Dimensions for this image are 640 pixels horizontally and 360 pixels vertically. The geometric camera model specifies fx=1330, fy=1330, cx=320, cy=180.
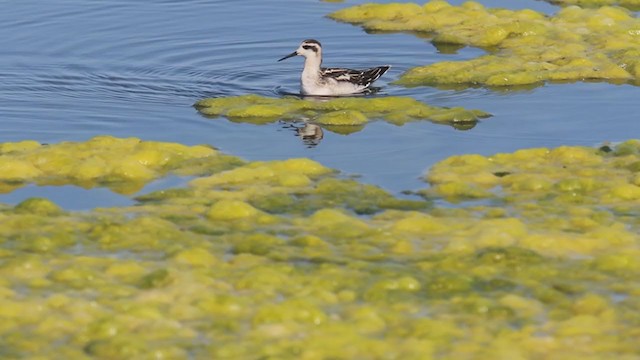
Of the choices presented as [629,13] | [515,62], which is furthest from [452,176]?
[629,13]

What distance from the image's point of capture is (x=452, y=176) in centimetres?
1249

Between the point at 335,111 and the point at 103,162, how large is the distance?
368 cm

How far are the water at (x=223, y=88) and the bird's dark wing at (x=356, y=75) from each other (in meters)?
0.28

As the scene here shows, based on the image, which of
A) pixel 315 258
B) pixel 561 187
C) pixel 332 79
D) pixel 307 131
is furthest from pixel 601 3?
pixel 315 258

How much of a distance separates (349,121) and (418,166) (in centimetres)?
221

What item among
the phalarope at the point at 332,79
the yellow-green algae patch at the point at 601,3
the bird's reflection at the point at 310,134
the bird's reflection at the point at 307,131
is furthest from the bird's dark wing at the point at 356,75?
the yellow-green algae patch at the point at 601,3

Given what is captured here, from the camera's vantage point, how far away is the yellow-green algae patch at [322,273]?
866cm

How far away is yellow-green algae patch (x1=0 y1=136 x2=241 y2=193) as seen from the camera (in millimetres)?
12477

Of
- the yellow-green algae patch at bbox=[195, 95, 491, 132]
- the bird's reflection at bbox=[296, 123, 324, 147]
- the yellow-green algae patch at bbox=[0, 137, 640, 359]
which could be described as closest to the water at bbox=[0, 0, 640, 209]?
the bird's reflection at bbox=[296, 123, 324, 147]

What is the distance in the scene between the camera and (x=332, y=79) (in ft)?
54.8

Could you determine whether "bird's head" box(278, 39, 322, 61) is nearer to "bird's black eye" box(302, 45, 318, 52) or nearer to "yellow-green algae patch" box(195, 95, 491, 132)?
"bird's black eye" box(302, 45, 318, 52)

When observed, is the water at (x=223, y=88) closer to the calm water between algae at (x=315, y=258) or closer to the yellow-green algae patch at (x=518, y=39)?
the yellow-green algae patch at (x=518, y=39)

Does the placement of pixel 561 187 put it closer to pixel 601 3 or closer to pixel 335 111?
pixel 335 111

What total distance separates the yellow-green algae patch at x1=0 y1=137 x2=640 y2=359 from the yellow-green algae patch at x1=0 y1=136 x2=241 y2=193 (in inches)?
23.4
